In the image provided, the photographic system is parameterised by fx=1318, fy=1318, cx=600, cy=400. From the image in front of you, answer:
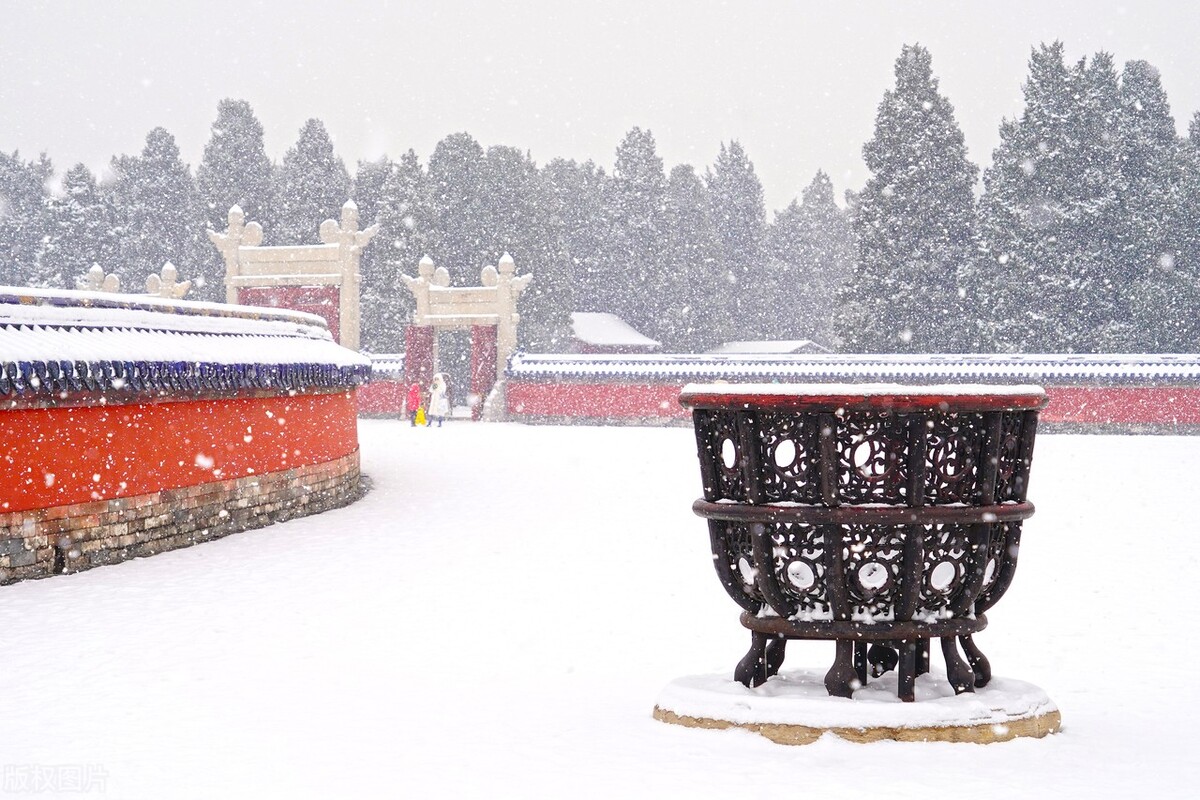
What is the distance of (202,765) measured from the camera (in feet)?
13.1

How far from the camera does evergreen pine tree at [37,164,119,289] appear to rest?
159 feet

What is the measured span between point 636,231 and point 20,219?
25.7m

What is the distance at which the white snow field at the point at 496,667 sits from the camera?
3.85 meters

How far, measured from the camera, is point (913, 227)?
3109cm

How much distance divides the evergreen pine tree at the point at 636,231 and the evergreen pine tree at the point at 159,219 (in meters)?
14.9

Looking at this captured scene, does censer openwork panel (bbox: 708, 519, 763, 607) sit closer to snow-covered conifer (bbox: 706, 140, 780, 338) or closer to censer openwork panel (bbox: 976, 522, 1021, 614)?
censer openwork panel (bbox: 976, 522, 1021, 614)

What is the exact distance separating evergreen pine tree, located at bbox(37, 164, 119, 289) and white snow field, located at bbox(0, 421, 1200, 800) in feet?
137

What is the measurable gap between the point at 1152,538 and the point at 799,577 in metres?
6.31

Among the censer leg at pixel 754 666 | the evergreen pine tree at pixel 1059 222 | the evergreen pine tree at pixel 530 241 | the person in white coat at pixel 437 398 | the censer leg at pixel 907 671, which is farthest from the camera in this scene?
the evergreen pine tree at pixel 530 241

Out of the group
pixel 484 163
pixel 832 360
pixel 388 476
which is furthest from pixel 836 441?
pixel 484 163

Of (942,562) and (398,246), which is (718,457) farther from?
(398,246)

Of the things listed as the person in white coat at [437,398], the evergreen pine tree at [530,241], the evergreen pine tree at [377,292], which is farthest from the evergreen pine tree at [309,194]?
the person in white coat at [437,398]

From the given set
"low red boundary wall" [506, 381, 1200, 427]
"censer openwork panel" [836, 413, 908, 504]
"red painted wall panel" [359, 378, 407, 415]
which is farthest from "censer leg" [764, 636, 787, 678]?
"red painted wall panel" [359, 378, 407, 415]

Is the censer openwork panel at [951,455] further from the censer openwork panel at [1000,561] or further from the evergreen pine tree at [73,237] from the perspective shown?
the evergreen pine tree at [73,237]
